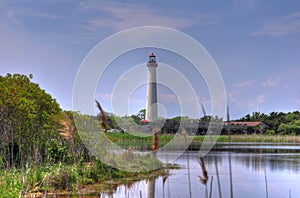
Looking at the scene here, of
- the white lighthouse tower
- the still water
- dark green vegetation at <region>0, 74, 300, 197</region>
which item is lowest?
the still water

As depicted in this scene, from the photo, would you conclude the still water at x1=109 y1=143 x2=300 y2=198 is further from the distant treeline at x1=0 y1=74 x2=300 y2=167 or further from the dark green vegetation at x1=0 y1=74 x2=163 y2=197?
the distant treeline at x1=0 y1=74 x2=300 y2=167

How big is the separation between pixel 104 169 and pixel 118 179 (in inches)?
24.7

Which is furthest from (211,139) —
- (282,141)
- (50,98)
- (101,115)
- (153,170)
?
(101,115)

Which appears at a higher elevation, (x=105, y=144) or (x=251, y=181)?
(x=105, y=144)

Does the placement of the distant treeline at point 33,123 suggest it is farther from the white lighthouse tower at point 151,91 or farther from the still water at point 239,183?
the white lighthouse tower at point 151,91

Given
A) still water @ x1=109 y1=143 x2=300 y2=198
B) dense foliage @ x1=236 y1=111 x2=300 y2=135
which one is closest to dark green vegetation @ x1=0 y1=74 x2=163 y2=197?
still water @ x1=109 y1=143 x2=300 y2=198

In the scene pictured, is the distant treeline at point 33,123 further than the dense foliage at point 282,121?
No

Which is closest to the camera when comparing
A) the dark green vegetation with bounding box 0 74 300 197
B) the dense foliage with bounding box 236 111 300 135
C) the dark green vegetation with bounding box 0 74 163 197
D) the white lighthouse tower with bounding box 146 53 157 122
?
the dark green vegetation with bounding box 0 74 300 197

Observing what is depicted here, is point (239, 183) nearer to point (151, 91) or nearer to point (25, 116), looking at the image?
point (25, 116)

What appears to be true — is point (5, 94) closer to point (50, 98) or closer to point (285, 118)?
point (50, 98)

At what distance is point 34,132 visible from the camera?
14.2m

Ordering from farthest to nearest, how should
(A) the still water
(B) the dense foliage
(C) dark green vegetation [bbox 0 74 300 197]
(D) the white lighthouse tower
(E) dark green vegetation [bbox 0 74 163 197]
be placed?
1. (B) the dense foliage
2. (D) the white lighthouse tower
3. (A) the still water
4. (E) dark green vegetation [bbox 0 74 163 197]
5. (C) dark green vegetation [bbox 0 74 300 197]

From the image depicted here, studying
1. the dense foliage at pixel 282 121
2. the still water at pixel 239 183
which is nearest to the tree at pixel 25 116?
the still water at pixel 239 183

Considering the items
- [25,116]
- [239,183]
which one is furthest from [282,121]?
[25,116]
